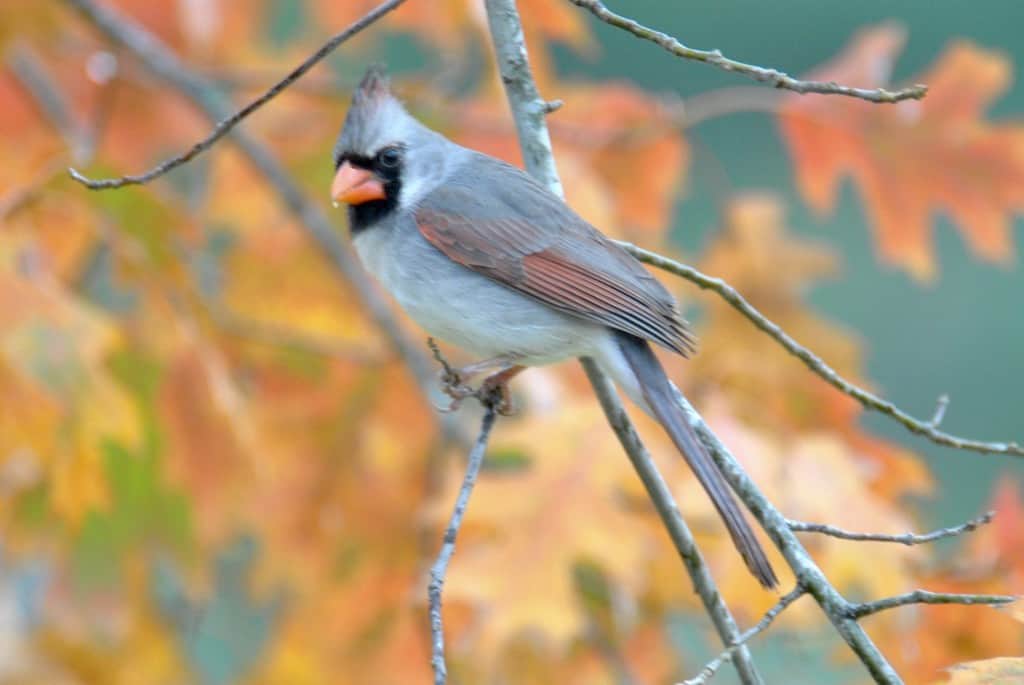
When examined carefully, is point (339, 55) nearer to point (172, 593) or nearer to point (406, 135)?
point (172, 593)

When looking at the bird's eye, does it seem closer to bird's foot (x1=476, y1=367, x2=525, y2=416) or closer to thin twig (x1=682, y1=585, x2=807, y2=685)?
bird's foot (x1=476, y1=367, x2=525, y2=416)

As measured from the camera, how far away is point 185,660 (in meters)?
2.79

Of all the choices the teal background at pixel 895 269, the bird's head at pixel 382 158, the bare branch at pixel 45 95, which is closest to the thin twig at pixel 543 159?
the bird's head at pixel 382 158

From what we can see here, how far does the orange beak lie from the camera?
6.22 ft

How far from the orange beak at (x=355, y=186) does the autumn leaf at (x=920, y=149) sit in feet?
3.34

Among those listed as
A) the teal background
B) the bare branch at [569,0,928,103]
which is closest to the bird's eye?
the bare branch at [569,0,928,103]

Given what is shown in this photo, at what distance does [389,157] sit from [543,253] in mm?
306

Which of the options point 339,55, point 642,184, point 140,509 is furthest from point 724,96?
point 339,55

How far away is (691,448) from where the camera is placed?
1.44 meters

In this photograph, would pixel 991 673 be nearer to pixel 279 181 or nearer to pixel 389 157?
pixel 389 157

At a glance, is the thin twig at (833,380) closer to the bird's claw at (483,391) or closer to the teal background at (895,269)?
the bird's claw at (483,391)

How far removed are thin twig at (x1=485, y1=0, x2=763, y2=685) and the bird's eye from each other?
51 centimetres

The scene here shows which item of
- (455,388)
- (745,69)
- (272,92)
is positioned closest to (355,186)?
(455,388)

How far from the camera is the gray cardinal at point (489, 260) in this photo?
171cm
